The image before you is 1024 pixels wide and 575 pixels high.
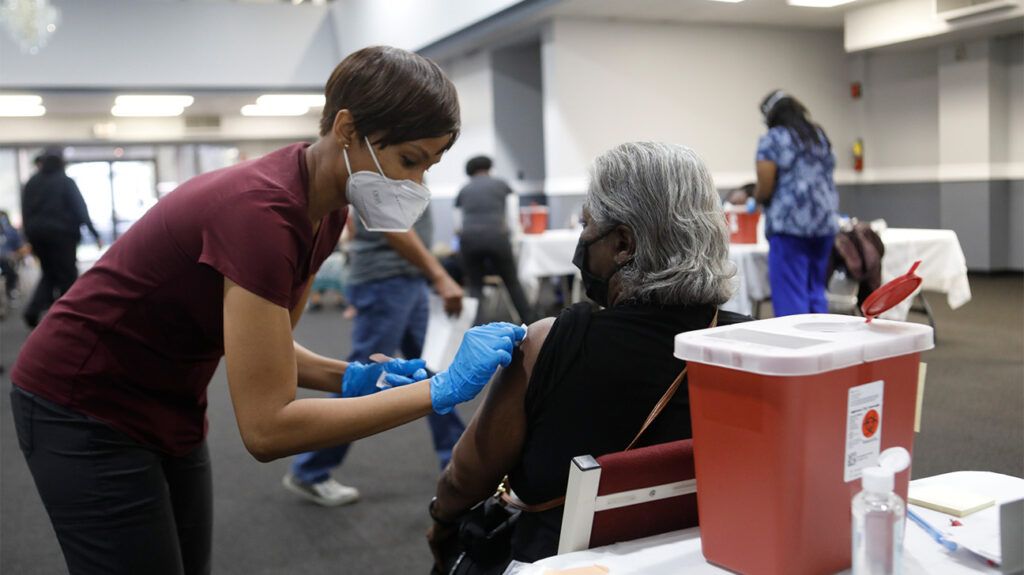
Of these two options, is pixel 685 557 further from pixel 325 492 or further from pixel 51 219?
pixel 51 219

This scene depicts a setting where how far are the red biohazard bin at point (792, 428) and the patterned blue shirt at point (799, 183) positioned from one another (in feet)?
9.90

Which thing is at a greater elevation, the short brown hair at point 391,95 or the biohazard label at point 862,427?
the short brown hair at point 391,95

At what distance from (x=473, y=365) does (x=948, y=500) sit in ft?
1.99

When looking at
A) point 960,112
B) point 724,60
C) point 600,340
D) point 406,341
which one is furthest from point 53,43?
point 600,340

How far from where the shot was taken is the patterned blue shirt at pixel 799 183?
3752 millimetres

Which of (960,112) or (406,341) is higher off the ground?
(960,112)

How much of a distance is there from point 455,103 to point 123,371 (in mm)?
609

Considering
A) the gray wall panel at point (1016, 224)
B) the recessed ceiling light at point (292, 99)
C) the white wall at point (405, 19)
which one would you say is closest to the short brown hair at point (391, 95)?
the white wall at point (405, 19)

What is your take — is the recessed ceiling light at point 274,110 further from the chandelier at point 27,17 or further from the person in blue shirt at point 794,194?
the person in blue shirt at point 794,194

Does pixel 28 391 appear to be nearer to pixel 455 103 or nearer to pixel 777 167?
pixel 455 103

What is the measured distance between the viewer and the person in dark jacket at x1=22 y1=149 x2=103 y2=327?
627cm

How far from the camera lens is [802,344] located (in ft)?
2.70

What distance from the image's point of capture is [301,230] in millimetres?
1158

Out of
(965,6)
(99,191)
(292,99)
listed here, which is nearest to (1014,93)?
(965,6)
